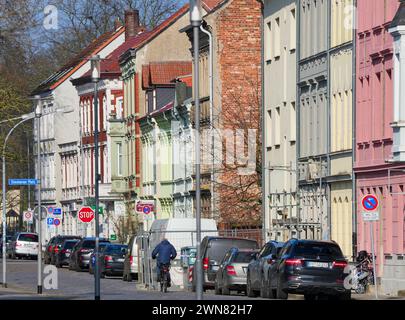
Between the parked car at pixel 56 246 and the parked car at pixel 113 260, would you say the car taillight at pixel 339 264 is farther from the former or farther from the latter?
the parked car at pixel 56 246

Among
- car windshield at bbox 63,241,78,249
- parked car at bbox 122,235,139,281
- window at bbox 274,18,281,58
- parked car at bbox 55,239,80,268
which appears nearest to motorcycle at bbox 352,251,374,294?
parked car at bbox 122,235,139,281

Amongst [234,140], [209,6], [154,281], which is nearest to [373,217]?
[154,281]

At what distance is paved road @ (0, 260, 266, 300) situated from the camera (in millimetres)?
39122

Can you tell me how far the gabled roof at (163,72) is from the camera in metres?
83.9

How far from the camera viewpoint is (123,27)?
105375 millimetres

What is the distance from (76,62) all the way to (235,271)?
2753 inches

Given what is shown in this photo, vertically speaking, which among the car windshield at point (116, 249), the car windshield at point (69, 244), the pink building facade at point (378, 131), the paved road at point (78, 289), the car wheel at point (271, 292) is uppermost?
the pink building facade at point (378, 131)

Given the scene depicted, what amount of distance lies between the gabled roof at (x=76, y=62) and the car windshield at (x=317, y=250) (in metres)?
68.4

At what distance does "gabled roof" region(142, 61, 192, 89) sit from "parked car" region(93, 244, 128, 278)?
22821 mm

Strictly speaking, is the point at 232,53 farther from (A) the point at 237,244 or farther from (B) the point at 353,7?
(A) the point at 237,244

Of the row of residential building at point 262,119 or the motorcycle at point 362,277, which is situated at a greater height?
the row of residential building at point 262,119

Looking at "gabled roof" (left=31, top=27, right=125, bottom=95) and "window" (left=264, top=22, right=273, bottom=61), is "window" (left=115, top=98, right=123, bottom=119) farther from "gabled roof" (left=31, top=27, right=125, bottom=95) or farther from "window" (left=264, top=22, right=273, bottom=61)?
"window" (left=264, top=22, right=273, bottom=61)

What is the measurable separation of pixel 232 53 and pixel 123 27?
3612cm

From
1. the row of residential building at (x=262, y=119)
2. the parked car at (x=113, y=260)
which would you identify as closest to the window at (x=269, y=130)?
the row of residential building at (x=262, y=119)
